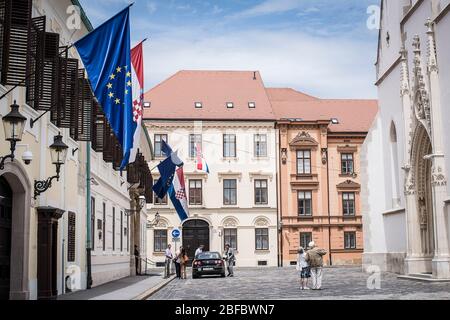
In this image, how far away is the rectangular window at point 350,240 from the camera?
56.9m

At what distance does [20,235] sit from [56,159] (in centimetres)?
197

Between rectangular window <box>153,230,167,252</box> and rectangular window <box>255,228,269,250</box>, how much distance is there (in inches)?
317

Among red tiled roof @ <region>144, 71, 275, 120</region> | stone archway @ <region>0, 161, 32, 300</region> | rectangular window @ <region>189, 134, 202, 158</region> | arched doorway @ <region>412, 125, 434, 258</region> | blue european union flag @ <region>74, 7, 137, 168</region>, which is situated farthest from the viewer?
red tiled roof @ <region>144, 71, 275, 120</region>

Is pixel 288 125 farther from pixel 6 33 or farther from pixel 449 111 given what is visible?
pixel 6 33

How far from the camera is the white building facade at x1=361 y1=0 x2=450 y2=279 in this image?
80.9 feet

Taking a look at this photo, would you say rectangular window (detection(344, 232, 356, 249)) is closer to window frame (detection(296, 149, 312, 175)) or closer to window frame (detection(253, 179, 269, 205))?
window frame (detection(296, 149, 312, 175))

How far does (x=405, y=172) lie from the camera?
2884cm

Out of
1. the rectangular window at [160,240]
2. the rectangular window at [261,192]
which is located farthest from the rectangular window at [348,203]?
the rectangular window at [160,240]

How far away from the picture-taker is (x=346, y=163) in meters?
58.7

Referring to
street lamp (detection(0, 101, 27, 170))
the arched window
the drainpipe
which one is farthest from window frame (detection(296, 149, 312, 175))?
street lamp (detection(0, 101, 27, 170))

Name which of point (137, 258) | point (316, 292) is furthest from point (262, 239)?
point (316, 292)

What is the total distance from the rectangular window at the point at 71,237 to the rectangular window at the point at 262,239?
1432 inches
